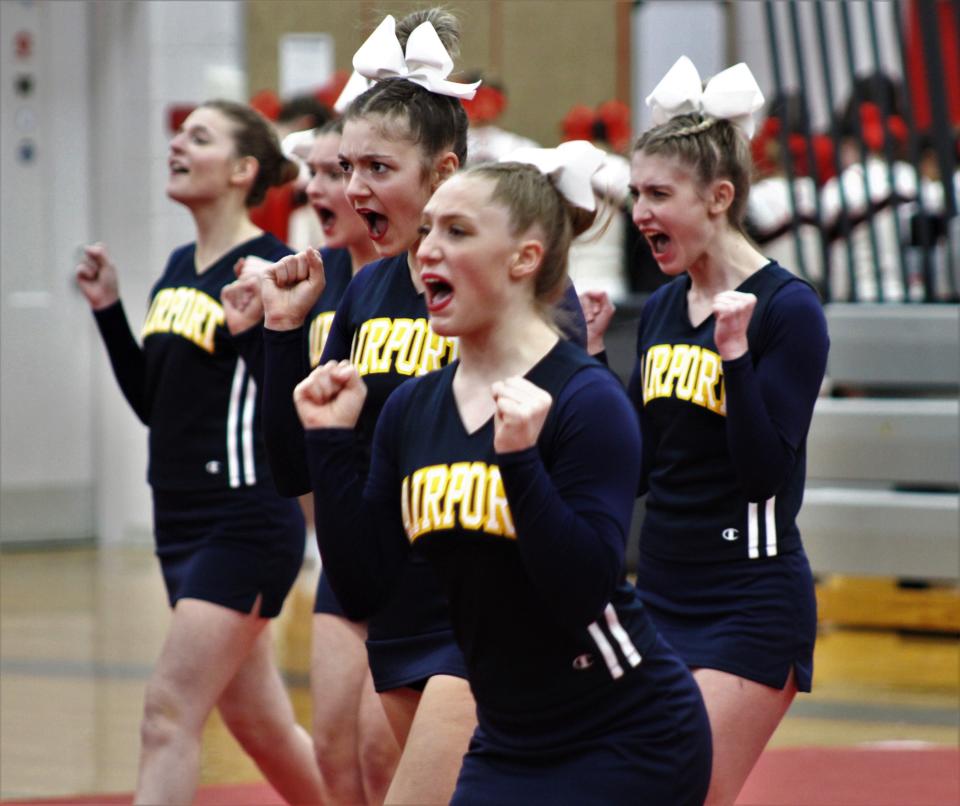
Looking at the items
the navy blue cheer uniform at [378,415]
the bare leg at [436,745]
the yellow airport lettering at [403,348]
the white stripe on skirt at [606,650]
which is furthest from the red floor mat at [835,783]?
the white stripe on skirt at [606,650]

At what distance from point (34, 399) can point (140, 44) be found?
2.00 meters

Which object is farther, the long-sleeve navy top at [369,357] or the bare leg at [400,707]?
the bare leg at [400,707]

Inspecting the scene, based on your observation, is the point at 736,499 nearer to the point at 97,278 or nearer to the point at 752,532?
the point at 752,532

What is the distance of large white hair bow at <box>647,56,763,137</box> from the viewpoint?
12.8 ft

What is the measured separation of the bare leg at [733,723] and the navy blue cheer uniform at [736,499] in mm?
26

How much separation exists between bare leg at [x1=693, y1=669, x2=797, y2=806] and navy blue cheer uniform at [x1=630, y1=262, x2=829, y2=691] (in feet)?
0.09

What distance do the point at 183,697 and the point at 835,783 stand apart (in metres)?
2.23

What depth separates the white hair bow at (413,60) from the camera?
3.61 m

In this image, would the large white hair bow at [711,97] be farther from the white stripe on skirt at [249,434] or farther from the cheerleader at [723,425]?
the white stripe on skirt at [249,434]

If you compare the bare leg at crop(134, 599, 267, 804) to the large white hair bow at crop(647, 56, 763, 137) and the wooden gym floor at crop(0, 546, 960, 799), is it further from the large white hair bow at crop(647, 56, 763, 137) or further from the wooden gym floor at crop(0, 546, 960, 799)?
the large white hair bow at crop(647, 56, 763, 137)

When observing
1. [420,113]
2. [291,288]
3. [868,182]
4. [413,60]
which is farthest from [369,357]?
[868,182]

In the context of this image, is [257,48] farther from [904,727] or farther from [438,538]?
[438,538]

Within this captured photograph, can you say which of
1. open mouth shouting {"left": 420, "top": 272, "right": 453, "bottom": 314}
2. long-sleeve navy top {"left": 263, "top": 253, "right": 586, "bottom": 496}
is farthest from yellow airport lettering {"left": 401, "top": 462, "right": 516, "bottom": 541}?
long-sleeve navy top {"left": 263, "top": 253, "right": 586, "bottom": 496}

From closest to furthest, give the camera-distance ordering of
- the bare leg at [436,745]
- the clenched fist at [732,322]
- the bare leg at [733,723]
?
1. the bare leg at [436,745]
2. the clenched fist at [732,322]
3. the bare leg at [733,723]
